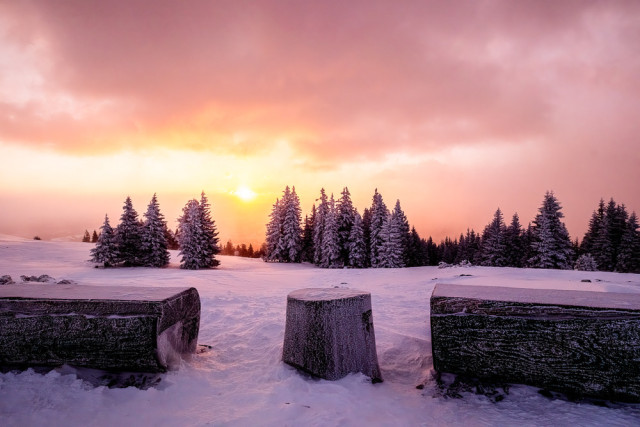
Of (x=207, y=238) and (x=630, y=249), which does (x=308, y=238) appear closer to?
(x=207, y=238)

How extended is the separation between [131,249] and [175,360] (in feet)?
78.8

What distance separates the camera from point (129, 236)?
25.4m

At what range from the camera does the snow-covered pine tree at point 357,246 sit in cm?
3666

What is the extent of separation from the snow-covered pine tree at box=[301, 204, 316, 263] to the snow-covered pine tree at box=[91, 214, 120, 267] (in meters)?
21.2

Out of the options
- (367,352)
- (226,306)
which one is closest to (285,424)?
(367,352)

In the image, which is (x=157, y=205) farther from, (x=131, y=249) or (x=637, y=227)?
(x=637, y=227)

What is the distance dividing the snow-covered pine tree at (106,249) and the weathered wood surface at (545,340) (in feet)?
82.1

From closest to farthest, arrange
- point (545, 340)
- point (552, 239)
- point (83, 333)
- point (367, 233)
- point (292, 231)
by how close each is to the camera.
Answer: point (545, 340)
point (83, 333)
point (552, 239)
point (292, 231)
point (367, 233)

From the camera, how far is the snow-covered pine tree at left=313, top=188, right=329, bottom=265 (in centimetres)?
3940

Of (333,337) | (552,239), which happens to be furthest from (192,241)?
(552,239)

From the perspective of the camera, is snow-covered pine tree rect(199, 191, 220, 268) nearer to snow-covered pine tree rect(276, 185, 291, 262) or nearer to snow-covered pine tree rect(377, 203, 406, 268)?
snow-covered pine tree rect(276, 185, 291, 262)

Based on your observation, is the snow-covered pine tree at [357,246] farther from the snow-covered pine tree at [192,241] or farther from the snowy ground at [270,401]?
the snowy ground at [270,401]

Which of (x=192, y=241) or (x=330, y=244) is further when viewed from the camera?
(x=330, y=244)

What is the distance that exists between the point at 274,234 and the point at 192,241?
44.3ft
